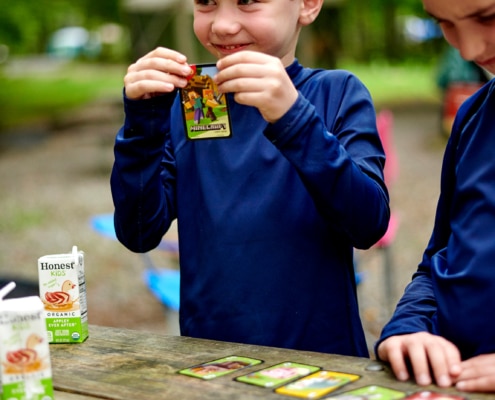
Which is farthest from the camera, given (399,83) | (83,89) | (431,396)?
(83,89)

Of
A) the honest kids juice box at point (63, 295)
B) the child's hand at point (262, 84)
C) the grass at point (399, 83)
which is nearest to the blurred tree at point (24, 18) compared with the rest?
the grass at point (399, 83)

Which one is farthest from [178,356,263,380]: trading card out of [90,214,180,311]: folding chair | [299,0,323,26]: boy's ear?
[90,214,180,311]: folding chair

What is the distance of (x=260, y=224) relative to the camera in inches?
81.3

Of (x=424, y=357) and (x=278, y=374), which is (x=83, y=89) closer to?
(x=278, y=374)

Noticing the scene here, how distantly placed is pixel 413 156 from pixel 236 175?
11.8 metres

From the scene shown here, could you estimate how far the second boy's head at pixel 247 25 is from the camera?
200cm

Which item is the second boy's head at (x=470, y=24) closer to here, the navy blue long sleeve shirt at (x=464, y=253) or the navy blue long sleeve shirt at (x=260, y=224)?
the navy blue long sleeve shirt at (x=464, y=253)

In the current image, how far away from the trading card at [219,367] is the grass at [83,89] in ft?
62.6

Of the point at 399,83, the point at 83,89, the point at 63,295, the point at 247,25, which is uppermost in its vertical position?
the point at 83,89

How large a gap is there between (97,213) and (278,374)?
856 cm

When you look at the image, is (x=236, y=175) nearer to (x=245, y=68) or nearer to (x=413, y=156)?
(x=245, y=68)

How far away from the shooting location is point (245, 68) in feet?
5.63

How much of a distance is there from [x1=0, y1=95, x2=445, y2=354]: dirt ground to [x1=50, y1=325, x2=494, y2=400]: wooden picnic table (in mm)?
2097

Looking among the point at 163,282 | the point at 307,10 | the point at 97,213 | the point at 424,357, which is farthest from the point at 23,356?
the point at 97,213
